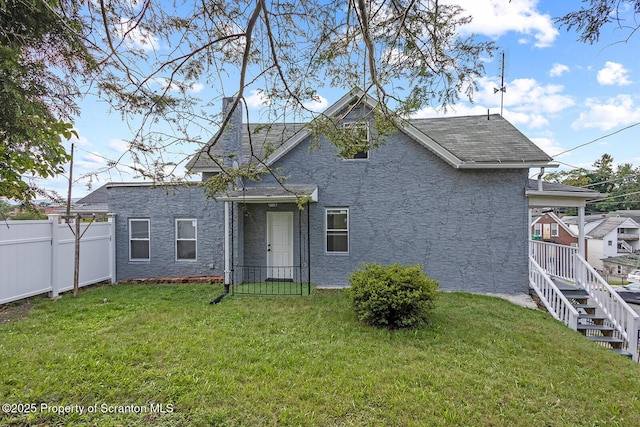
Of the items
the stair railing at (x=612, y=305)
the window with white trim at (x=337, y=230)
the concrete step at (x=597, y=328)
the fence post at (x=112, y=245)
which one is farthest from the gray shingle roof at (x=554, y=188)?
the fence post at (x=112, y=245)

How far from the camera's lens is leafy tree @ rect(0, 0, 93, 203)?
2578 millimetres

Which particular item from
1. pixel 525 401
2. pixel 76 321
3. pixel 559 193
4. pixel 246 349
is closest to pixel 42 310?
pixel 76 321

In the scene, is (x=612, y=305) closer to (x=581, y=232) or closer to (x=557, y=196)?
(x=581, y=232)

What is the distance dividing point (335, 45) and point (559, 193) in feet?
26.8

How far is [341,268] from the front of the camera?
9.88 m

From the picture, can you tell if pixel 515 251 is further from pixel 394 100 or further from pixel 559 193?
pixel 394 100

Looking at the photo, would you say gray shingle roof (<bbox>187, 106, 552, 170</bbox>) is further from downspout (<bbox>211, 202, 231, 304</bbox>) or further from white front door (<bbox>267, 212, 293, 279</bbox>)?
white front door (<bbox>267, 212, 293, 279</bbox>)

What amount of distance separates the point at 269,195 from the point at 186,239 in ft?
12.2

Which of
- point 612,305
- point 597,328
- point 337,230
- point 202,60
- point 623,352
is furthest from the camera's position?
point 337,230

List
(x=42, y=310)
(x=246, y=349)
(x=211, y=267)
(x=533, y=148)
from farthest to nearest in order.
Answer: (x=211, y=267)
(x=533, y=148)
(x=42, y=310)
(x=246, y=349)

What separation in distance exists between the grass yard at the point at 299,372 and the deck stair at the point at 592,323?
1.72m

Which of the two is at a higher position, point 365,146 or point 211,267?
point 365,146

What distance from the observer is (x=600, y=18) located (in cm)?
309

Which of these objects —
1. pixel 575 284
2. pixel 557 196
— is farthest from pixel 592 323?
pixel 557 196
